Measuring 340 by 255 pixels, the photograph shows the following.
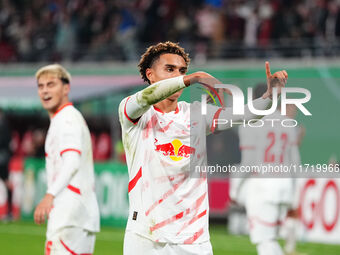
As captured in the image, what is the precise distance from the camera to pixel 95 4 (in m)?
22.8

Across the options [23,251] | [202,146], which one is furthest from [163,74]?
[23,251]

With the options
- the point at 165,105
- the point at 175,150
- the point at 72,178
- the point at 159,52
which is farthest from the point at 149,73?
the point at 72,178

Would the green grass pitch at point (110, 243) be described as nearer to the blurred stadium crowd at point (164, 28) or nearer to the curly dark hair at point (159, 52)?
the blurred stadium crowd at point (164, 28)

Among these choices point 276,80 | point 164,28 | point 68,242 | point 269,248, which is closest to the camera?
point 276,80

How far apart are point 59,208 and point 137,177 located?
144cm

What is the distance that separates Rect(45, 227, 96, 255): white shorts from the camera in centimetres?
636

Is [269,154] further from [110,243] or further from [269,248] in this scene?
[110,243]

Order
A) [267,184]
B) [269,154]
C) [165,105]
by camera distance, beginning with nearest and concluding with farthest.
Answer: [165,105] → [269,154] → [267,184]

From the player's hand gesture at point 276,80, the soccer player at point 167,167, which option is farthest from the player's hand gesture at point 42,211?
the player's hand gesture at point 276,80

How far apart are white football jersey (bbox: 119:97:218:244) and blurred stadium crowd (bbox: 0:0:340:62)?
1263cm

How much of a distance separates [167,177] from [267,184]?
3486 millimetres

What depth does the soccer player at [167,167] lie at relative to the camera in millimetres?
5074

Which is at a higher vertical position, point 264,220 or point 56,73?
point 56,73

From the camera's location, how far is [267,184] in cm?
843
